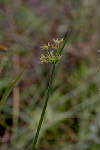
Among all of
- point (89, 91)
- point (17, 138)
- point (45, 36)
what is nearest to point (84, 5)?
point (45, 36)

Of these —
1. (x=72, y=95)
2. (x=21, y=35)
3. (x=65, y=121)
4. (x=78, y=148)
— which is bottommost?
(x=78, y=148)

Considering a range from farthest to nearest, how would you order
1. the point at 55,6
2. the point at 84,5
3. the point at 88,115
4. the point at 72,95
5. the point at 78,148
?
the point at 55,6, the point at 84,5, the point at 72,95, the point at 88,115, the point at 78,148

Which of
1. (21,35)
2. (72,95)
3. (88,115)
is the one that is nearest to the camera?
(88,115)

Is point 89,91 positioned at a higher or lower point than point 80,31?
lower

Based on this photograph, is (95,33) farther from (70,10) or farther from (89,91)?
(89,91)

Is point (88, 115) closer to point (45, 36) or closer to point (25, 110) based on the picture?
point (25, 110)

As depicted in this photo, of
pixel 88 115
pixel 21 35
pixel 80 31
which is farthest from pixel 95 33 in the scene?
pixel 88 115

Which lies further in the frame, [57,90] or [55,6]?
[55,6]
